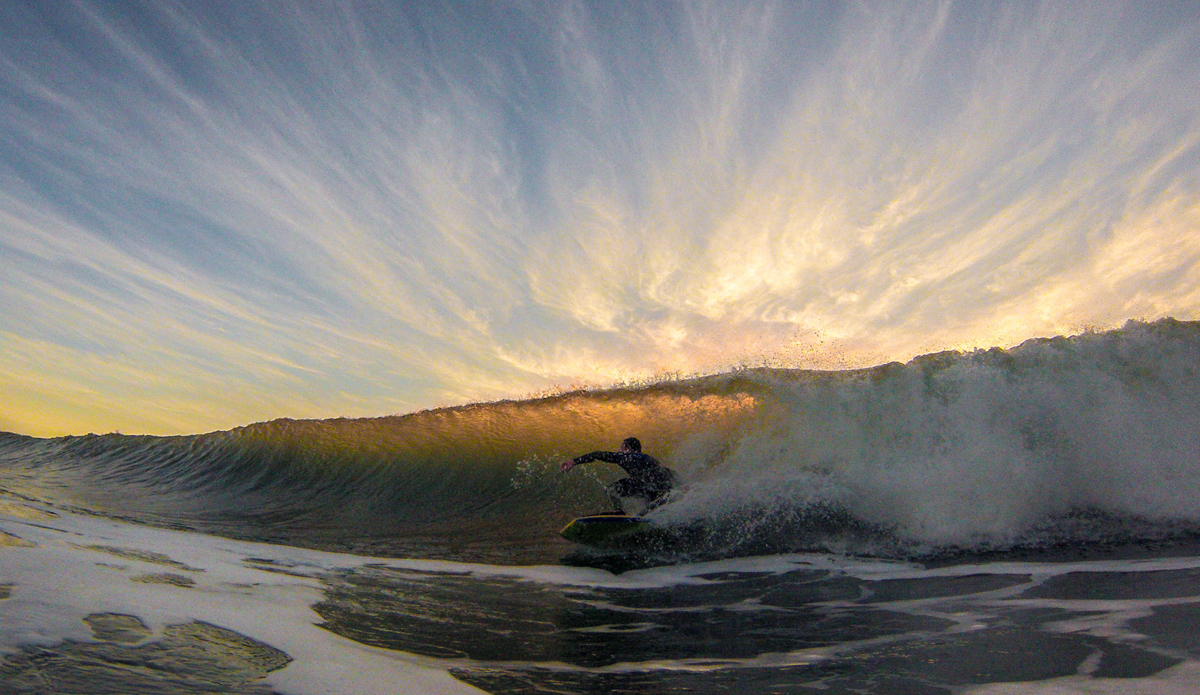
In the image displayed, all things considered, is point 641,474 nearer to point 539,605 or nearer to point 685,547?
point 685,547

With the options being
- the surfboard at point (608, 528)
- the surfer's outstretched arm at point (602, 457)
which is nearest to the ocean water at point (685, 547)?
the surfboard at point (608, 528)

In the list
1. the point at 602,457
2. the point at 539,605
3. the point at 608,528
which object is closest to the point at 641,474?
the point at 602,457

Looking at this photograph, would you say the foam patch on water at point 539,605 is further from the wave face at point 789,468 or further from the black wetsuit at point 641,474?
the black wetsuit at point 641,474

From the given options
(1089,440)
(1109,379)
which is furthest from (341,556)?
(1109,379)

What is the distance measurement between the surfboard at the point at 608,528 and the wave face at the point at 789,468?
35 cm

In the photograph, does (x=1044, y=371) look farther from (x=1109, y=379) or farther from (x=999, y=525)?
(x=999, y=525)

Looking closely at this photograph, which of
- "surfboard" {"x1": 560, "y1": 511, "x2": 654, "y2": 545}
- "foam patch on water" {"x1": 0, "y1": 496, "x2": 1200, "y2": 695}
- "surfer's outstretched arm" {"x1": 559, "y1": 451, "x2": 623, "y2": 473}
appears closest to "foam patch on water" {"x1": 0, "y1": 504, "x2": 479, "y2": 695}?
"foam patch on water" {"x1": 0, "y1": 496, "x2": 1200, "y2": 695}

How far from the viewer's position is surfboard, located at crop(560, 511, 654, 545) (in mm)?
6852

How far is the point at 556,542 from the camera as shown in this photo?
24.7 feet

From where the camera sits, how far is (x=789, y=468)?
9172 mm

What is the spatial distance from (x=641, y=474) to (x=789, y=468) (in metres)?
2.86

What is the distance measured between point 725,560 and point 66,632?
5266 mm

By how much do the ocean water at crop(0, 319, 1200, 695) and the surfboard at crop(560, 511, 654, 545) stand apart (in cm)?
22

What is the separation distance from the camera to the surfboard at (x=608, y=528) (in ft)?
22.5
